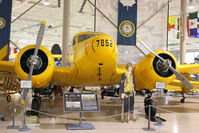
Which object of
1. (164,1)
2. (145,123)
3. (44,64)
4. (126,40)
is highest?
(164,1)

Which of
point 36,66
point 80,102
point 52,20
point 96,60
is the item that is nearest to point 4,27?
point 36,66

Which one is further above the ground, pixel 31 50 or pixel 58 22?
pixel 58 22

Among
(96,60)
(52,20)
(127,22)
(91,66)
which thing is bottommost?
(91,66)

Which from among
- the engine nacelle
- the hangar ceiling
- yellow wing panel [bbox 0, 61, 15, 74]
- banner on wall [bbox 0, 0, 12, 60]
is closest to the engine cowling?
yellow wing panel [bbox 0, 61, 15, 74]

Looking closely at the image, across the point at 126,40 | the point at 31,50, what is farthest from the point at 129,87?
the point at 126,40

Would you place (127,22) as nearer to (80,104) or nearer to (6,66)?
(6,66)

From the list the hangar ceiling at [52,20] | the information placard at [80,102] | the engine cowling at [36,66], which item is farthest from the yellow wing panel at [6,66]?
the hangar ceiling at [52,20]

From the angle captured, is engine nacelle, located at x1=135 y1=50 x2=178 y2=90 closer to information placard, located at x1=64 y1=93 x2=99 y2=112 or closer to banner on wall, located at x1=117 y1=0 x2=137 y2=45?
information placard, located at x1=64 y1=93 x2=99 y2=112

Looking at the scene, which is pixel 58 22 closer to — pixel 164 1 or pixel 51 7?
pixel 51 7

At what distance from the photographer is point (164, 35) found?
1546 centimetres

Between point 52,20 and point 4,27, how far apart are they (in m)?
14.2

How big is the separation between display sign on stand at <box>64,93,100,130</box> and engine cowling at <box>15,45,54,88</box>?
2.82ft

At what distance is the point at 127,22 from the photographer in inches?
584

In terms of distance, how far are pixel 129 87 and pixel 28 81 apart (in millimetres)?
Answer: 2799
